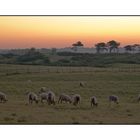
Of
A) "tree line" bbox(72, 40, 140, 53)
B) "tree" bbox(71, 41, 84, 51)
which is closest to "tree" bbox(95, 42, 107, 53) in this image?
"tree line" bbox(72, 40, 140, 53)

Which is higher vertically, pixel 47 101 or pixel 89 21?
pixel 89 21

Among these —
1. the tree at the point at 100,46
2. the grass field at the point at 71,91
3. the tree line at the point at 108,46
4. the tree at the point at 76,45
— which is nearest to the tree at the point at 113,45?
the tree line at the point at 108,46

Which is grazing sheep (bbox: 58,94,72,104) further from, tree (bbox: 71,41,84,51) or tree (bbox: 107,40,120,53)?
tree (bbox: 107,40,120,53)

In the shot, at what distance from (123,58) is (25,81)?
311 inches

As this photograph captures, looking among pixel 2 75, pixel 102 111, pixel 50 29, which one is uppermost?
pixel 50 29

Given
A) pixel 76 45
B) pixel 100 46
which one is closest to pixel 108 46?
pixel 100 46

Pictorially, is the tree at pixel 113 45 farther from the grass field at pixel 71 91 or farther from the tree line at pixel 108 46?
the grass field at pixel 71 91

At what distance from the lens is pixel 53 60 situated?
3091 cm

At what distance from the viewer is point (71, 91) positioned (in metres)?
35.7

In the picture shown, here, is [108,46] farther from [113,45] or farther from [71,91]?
[71,91]

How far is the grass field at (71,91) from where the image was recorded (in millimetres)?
24858

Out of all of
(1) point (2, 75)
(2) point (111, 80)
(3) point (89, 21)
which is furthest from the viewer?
(2) point (111, 80)
